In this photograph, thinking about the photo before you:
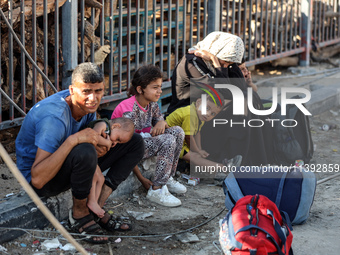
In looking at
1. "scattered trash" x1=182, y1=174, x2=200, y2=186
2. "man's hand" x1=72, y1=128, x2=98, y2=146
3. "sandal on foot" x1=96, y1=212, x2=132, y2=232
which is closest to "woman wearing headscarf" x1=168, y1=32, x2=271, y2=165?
"scattered trash" x1=182, y1=174, x2=200, y2=186

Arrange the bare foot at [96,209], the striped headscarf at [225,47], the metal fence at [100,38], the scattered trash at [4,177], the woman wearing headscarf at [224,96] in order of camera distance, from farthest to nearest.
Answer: the striped headscarf at [225,47]
the woman wearing headscarf at [224,96]
the metal fence at [100,38]
the scattered trash at [4,177]
the bare foot at [96,209]

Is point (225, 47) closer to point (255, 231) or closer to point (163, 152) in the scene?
point (163, 152)

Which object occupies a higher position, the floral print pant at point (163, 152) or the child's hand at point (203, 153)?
the floral print pant at point (163, 152)

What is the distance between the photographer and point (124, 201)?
479 cm

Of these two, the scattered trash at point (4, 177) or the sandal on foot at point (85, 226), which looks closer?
the sandal on foot at point (85, 226)

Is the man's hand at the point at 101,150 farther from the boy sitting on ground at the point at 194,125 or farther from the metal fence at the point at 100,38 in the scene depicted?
the boy sitting on ground at the point at 194,125

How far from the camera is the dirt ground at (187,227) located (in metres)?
3.95

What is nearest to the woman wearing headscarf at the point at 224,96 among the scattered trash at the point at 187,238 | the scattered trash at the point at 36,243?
the scattered trash at the point at 187,238

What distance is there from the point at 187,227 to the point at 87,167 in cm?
96

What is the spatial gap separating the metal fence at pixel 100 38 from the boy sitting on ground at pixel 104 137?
41.0 inches

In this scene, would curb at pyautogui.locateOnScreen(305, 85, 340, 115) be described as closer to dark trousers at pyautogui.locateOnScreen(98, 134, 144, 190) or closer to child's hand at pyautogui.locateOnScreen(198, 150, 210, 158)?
child's hand at pyautogui.locateOnScreen(198, 150, 210, 158)

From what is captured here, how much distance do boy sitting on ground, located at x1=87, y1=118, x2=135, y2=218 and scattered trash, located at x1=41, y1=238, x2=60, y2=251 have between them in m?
0.33

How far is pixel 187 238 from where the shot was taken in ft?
13.6

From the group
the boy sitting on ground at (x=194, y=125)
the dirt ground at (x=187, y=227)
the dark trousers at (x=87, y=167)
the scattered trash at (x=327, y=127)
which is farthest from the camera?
the scattered trash at (x=327, y=127)
